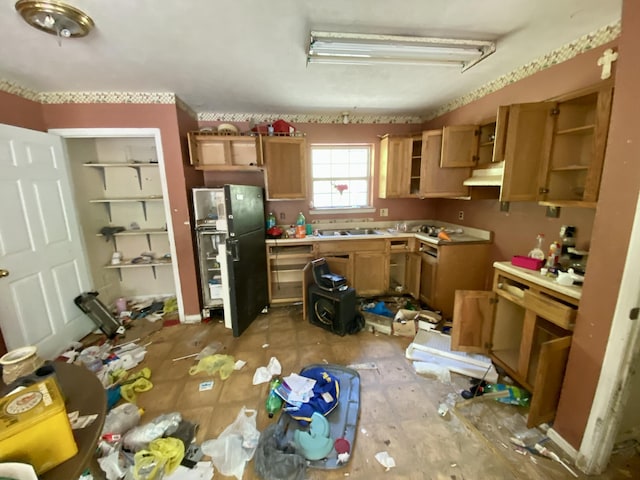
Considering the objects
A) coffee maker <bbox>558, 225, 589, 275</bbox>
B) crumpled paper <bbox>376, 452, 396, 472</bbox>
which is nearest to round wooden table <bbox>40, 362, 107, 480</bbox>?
crumpled paper <bbox>376, 452, 396, 472</bbox>

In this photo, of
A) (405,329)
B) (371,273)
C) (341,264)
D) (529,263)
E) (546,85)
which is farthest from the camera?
(371,273)

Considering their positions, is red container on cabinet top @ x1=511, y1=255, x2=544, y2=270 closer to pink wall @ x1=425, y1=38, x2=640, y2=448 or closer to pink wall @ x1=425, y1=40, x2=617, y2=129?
pink wall @ x1=425, y1=38, x2=640, y2=448

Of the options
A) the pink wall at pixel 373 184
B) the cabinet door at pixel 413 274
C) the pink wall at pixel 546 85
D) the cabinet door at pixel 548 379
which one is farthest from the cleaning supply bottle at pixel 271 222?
the cabinet door at pixel 548 379

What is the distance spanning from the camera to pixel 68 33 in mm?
1516

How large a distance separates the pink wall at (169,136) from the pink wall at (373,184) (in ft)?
2.19

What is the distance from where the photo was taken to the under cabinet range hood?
2.34m

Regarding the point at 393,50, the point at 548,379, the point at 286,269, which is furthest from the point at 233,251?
the point at 548,379

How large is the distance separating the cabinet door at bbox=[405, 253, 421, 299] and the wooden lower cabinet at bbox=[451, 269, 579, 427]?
1.16 meters

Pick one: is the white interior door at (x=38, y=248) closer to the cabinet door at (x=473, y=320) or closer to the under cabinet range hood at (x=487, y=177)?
the cabinet door at (x=473, y=320)

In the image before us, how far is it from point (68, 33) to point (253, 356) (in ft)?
8.72

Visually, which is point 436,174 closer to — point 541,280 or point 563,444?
point 541,280

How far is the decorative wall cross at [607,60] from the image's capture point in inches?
64.1

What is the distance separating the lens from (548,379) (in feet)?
4.88

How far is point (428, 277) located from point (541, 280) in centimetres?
144
